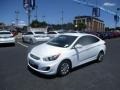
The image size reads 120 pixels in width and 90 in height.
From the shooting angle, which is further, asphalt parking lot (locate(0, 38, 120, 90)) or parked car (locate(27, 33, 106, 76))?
parked car (locate(27, 33, 106, 76))

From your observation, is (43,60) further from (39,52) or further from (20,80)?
(20,80)

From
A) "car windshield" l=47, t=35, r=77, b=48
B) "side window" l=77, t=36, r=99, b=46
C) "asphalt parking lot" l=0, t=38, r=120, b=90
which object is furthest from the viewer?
"side window" l=77, t=36, r=99, b=46

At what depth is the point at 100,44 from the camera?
9.02m

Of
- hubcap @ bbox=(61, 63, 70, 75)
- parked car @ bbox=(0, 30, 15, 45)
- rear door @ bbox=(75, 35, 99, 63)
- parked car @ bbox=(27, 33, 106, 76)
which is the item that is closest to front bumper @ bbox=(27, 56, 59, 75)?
parked car @ bbox=(27, 33, 106, 76)

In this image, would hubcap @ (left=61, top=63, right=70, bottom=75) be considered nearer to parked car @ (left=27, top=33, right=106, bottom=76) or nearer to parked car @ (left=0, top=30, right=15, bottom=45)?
parked car @ (left=27, top=33, right=106, bottom=76)

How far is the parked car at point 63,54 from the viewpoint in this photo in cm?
636

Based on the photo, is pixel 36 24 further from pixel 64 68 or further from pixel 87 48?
pixel 64 68

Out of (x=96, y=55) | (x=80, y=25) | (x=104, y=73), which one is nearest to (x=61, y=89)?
(x=104, y=73)

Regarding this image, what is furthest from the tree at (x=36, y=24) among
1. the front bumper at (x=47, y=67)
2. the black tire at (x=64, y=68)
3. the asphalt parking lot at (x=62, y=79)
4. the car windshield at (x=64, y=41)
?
the front bumper at (x=47, y=67)

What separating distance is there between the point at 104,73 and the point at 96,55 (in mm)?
1658

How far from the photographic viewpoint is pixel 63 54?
6605mm

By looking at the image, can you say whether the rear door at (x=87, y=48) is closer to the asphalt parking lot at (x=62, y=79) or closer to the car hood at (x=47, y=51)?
the asphalt parking lot at (x=62, y=79)

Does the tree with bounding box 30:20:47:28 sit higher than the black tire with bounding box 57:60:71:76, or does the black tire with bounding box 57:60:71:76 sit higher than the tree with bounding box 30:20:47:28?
the tree with bounding box 30:20:47:28

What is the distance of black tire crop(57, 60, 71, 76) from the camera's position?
657cm
